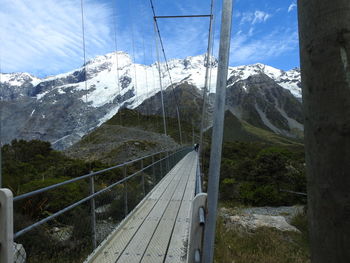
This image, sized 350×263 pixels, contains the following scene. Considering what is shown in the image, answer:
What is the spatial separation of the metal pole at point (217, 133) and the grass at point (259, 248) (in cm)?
340

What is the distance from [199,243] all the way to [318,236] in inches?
32.5

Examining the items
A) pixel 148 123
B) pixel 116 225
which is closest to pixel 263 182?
pixel 116 225

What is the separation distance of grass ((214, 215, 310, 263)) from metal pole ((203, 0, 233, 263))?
134 inches

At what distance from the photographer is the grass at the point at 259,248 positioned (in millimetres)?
4975

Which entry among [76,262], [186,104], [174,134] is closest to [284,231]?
[76,262]

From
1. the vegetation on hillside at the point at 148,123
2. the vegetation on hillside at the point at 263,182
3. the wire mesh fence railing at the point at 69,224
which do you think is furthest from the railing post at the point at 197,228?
the vegetation on hillside at the point at 148,123

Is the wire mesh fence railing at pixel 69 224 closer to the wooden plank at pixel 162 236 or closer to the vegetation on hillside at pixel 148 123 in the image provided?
the wooden plank at pixel 162 236

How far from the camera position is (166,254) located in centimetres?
393

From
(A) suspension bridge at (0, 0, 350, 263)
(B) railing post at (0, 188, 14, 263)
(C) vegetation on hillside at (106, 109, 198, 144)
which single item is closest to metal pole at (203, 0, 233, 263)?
(A) suspension bridge at (0, 0, 350, 263)

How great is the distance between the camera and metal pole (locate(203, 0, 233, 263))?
1.58 metres

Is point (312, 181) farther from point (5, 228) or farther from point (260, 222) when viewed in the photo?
point (260, 222)

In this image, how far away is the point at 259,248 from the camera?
231 inches

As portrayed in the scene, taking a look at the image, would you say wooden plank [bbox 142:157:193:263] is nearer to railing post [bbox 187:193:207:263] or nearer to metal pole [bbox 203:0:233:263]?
railing post [bbox 187:193:207:263]

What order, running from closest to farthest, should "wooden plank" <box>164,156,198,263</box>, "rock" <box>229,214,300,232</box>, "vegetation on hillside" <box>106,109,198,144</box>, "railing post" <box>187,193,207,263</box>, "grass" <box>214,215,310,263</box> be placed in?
"railing post" <box>187,193,207,263</box>, "wooden plank" <box>164,156,198,263</box>, "grass" <box>214,215,310,263</box>, "rock" <box>229,214,300,232</box>, "vegetation on hillside" <box>106,109,198,144</box>
